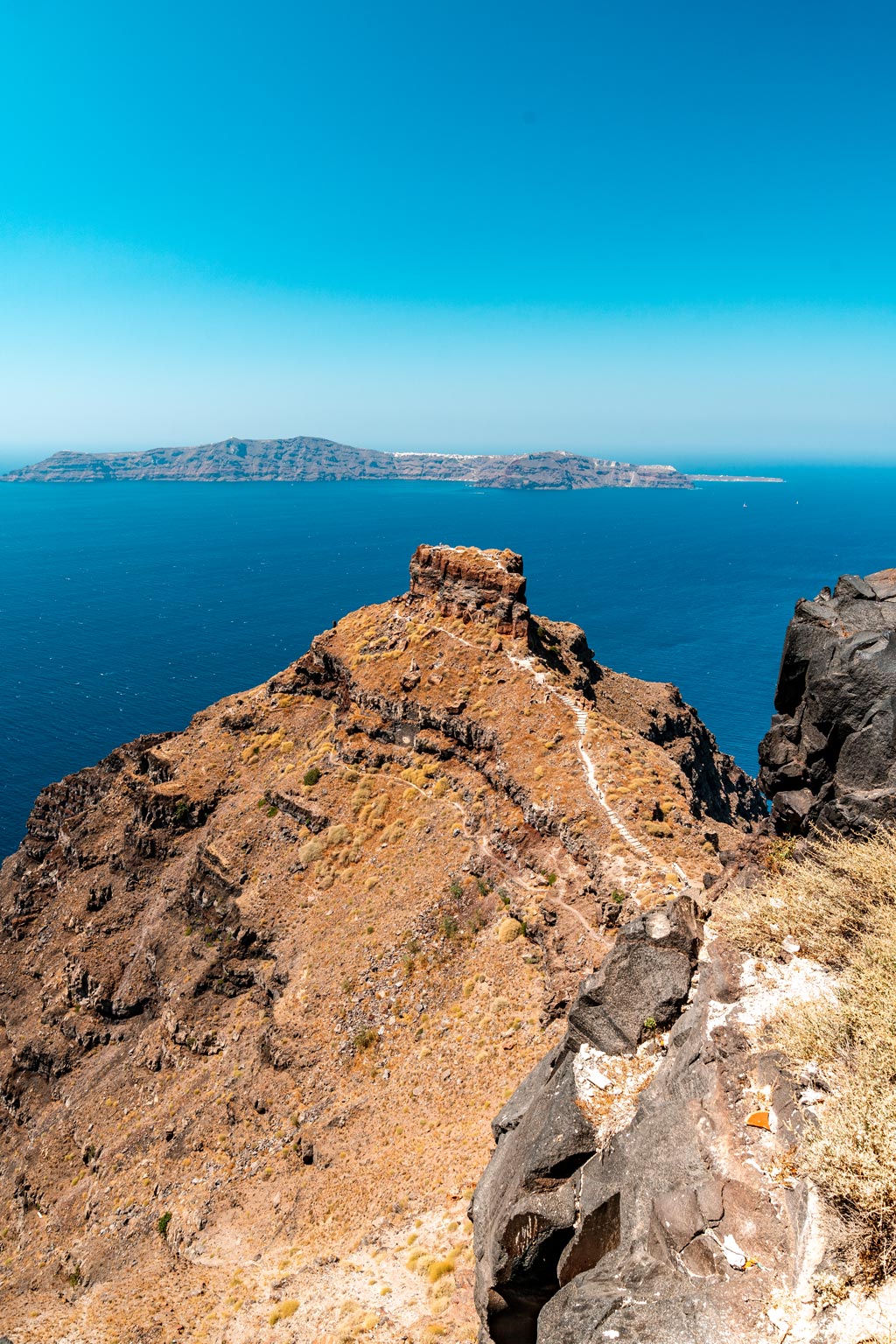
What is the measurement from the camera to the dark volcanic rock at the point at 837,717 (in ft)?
62.3

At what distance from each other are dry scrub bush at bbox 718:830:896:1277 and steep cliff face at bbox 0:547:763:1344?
9.52 feet

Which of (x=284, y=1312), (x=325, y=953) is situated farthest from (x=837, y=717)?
(x=325, y=953)

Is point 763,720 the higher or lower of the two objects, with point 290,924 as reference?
lower

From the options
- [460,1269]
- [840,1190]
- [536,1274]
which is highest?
[840,1190]

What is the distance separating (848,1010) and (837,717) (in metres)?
8.30

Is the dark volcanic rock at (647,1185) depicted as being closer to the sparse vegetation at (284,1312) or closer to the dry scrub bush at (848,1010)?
the dry scrub bush at (848,1010)

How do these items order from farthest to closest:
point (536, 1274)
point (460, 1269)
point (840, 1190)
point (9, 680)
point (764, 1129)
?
point (9, 680) < point (460, 1269) < point (536, 1274) < point (764, 1129) < point (840, 1190)

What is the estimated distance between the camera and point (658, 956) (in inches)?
807

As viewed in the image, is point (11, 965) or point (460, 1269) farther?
point (11, 965)

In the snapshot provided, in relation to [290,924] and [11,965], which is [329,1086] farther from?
[11,965]

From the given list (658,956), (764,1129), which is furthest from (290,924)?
(764,1129)

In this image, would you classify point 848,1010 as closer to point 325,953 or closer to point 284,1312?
point 284,1312

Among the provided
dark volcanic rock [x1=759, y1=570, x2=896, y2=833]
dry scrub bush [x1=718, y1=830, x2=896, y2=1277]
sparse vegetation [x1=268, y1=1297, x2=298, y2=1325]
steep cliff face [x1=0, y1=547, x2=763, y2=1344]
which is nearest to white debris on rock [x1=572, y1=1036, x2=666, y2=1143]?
steep cliff face [x1=0, y1=547, x2=763, y2=1344]

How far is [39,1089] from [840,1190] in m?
56.4
